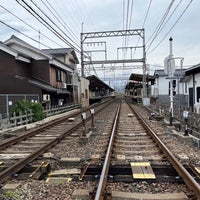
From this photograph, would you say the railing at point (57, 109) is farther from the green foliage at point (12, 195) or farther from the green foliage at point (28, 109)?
the green foliage at point (12, 195)

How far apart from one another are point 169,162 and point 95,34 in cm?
3057

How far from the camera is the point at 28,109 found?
18.5 meters

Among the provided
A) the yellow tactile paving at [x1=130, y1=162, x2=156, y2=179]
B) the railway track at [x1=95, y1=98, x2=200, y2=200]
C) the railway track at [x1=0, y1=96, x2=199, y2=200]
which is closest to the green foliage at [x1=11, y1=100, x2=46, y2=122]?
the railway track at [x1=95, y1=98, x2=200, y2=200]

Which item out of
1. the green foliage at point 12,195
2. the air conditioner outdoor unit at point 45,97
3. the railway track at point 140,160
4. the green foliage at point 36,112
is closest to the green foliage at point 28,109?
the green foliage at point 36,112

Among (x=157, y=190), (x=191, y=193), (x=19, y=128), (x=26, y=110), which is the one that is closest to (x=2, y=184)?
(x=157, y=190)

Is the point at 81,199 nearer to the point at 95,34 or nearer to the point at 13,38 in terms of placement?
the point at 13,38

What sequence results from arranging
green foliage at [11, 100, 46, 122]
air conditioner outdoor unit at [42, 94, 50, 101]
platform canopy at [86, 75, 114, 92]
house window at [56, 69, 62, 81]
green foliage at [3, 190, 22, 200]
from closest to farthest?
green foliage at [3, 190, 22, 200] → green foliage at [11, 100, 46, 122] → air conditioner outdoor unit at [42, 94, 50, 101] → house window at [56, 69, 62, 81] → platform canopy at [86, 75, 114, 92]

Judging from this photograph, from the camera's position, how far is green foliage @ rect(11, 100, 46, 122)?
17.9m

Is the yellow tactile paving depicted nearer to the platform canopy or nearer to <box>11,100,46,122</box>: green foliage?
<box>11,100,46,122</box>: green foliage

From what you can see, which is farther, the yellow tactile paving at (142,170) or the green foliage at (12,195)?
the yellow tactile paving at (142,170)

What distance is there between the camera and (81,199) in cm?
493

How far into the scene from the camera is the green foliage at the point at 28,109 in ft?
58.7

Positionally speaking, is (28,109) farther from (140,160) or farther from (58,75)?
(58,75)

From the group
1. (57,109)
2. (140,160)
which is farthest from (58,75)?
(140,160)
